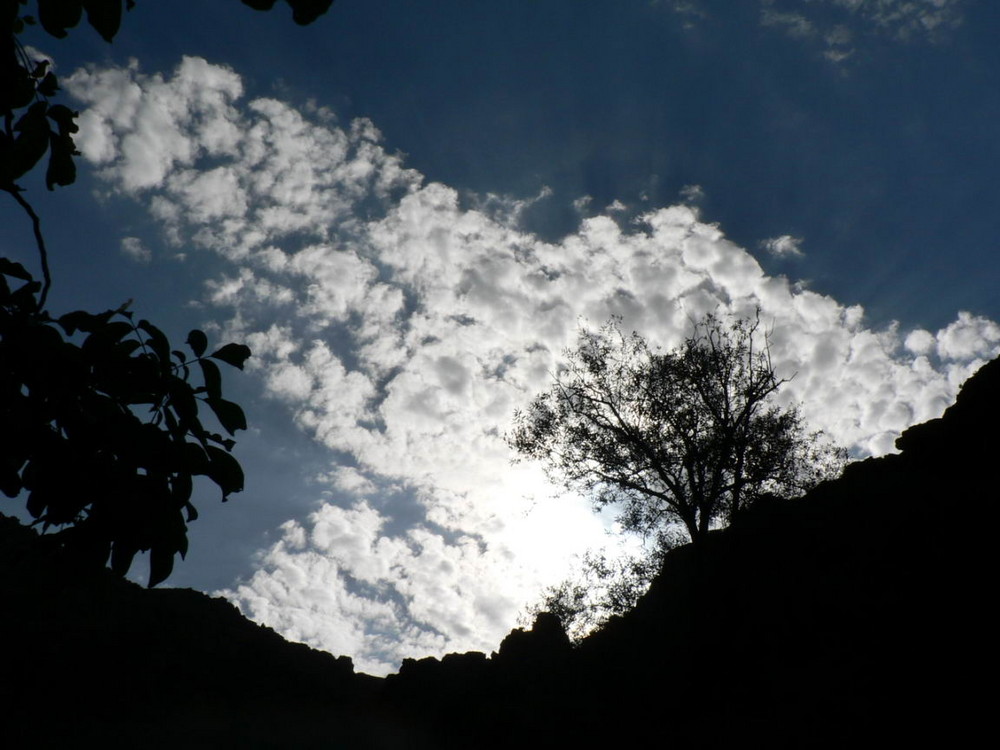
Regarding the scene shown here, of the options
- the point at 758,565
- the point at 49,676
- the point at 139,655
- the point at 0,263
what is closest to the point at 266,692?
the point at 139,655

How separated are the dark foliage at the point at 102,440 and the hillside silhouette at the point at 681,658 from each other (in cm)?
1109

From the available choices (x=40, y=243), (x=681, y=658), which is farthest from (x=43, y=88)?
(x=681, y=658)

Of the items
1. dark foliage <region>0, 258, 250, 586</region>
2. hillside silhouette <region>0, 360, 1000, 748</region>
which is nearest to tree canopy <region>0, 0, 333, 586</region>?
dark foliage <region>0, 258, 250, 586</region>

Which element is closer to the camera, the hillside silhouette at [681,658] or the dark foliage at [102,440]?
the dark foliage at [102,440]

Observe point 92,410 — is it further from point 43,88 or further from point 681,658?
point 681,658

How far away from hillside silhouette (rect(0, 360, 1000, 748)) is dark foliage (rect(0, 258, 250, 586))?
36.4 feet

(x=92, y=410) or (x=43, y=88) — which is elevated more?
(x=43, y=88)

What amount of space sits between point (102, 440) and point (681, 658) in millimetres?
13487

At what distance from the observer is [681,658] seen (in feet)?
44.4

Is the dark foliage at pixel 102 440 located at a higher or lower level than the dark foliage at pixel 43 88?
lower

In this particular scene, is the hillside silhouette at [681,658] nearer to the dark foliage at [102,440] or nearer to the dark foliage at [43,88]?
the dark foliage at [102,440]

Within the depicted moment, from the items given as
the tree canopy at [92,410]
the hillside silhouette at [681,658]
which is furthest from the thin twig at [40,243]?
the hillside silhouette at [681,658]

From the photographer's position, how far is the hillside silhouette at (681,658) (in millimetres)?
10562

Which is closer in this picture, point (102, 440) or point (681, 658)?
point (102, 440)
